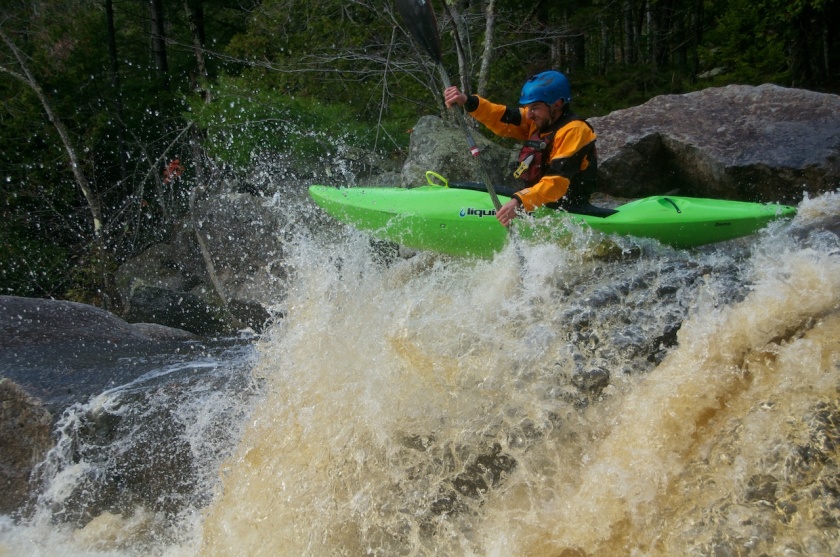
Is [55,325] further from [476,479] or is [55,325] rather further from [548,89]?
[548,89]

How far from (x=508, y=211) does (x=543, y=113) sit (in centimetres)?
72

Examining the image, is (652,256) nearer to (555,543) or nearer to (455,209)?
(455,209)

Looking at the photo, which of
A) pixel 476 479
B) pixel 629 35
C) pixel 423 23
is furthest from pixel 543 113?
pixel 629 35

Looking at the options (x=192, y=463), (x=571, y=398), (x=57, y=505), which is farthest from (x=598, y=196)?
(x=57, y=505)

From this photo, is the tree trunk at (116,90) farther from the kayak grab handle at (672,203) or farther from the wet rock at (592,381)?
the wet rock at (592,381)

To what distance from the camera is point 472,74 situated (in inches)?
341

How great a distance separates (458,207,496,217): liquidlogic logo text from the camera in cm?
459

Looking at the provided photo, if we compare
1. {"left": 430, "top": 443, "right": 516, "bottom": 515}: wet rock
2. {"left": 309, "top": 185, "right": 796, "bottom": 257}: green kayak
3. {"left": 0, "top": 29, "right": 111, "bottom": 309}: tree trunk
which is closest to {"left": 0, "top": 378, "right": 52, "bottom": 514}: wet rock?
{"left": 430, "top": 443, "right": 516, "bottom": 515}: wet rock

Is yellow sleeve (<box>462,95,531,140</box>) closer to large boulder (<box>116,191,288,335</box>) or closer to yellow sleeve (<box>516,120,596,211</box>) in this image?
yellow sleeve (<box>516,120,596,211</box>)

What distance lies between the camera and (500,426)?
114 inches

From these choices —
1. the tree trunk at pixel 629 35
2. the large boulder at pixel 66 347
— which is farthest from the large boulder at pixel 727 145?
the tree trunk at pixel 629 35

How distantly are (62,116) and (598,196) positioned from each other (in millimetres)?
6660

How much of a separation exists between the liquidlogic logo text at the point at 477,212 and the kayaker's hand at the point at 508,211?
0.49 metres

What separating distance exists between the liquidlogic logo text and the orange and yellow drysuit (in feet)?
0.96
